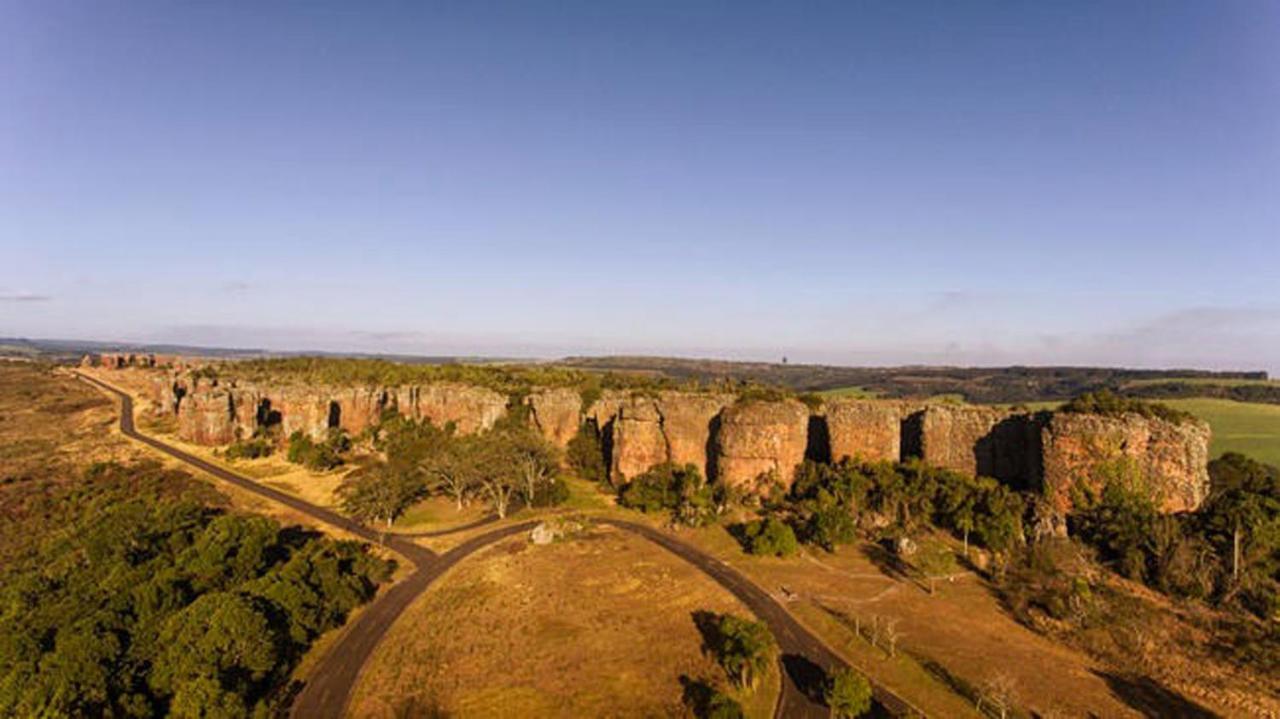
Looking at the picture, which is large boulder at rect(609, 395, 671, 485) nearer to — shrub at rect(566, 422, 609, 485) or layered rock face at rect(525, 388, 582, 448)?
shrub at rect(566, 422, 609, 485)

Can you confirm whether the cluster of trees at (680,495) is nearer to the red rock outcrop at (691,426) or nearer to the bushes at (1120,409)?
the red rock outcrop at (691,426)

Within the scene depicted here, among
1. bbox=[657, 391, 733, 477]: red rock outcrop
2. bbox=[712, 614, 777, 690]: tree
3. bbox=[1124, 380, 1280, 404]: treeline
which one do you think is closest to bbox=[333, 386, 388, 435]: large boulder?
bbox=[657, 391, 733, 477]: red rock outcrop

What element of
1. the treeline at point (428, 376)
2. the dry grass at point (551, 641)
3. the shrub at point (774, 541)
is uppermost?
the treeline at point (428, 376)

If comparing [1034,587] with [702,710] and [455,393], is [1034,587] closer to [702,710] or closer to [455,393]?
[702,710]

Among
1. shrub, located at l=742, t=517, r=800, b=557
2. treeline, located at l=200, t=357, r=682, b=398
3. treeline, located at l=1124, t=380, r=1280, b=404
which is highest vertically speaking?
treeline, located at l=200, t=357, r=682, b=398

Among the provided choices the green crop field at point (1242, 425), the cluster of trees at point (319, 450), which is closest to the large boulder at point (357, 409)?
the cluster of trees at point (319, 450)

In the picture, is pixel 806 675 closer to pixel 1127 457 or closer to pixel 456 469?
pixel 1127 457
